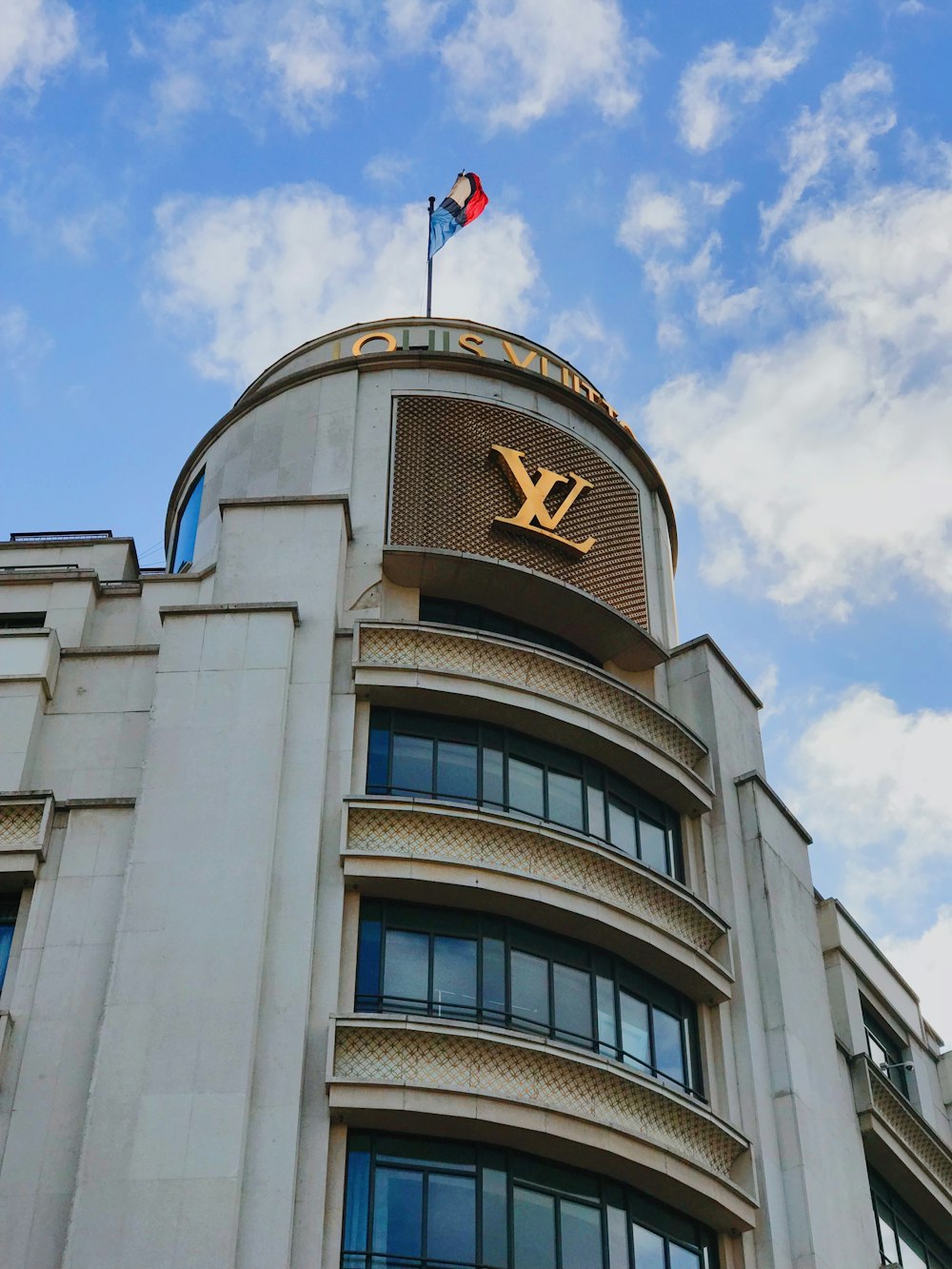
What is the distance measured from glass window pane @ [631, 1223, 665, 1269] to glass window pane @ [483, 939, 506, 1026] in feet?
12.0

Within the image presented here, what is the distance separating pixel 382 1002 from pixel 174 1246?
5.33 metres

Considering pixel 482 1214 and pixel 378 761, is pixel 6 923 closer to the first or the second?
pixel 378 761

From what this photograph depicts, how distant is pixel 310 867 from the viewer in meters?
25.5

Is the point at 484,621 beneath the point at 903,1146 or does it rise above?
above

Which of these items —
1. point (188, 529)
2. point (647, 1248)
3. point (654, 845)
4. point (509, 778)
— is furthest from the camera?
point (188, 529)

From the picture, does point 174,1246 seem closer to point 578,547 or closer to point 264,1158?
point 264,1158

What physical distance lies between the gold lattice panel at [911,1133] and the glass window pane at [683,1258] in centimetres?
582

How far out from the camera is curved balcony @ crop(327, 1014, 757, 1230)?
23828 millimetres

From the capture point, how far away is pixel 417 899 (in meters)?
26.7

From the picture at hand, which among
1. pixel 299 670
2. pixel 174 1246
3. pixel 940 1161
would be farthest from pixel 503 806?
pixel 940 1161

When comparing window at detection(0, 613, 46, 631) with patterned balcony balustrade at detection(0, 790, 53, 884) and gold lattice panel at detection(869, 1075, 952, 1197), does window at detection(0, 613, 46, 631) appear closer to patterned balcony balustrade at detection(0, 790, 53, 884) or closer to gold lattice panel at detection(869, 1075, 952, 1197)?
patterned balcony balustrade at detection(0, 790, 53, 884)

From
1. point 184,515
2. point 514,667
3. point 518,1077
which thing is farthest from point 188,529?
point 518,1077

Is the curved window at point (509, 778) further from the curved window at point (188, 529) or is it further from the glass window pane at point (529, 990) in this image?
the curved window at point (188, 529)

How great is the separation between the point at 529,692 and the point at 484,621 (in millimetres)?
3342
